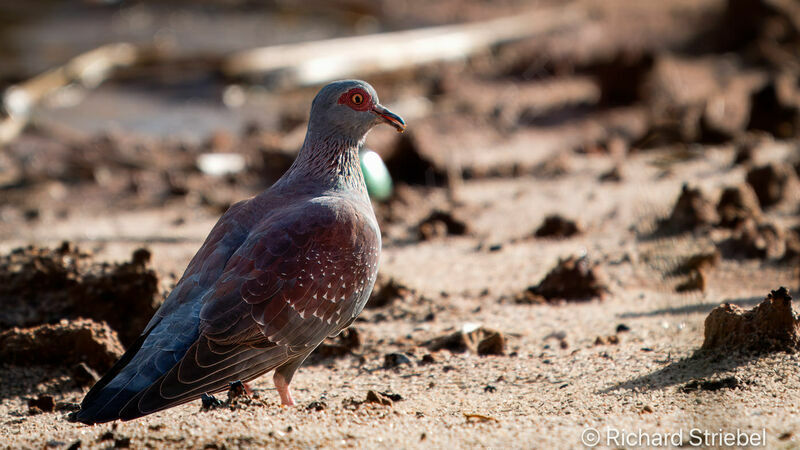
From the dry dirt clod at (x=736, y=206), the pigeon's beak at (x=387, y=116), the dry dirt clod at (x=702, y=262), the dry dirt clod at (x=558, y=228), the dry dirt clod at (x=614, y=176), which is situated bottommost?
the dry dirt clod at (x=702, y=262)

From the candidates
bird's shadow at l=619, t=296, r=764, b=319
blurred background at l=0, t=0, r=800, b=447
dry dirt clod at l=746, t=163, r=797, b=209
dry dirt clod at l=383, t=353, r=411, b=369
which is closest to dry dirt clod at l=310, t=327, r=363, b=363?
blurred background at l=0, t=0, r=800, b=447

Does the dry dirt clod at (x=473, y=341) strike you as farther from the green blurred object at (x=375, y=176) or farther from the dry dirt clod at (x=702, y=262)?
the green blurred object at (x=375, y=176)

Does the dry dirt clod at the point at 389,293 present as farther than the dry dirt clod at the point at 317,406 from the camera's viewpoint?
Yes

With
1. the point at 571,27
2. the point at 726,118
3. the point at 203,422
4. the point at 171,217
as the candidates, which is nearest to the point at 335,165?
the point at 203,422

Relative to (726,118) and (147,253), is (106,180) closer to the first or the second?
(147,253)

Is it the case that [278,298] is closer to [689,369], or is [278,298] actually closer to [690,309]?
[689,369]

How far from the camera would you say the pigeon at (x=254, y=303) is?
12.7 ft

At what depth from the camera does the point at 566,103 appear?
1128 cm

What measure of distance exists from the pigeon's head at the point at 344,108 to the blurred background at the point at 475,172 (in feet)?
4.04

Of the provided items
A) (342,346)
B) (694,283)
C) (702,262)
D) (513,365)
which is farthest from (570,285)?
(342,346)

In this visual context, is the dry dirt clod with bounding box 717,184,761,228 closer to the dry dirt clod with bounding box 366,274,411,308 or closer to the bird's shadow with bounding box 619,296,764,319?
the bird's shadow with bounding box 619,296,764,319

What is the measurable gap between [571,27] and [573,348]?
11.6m

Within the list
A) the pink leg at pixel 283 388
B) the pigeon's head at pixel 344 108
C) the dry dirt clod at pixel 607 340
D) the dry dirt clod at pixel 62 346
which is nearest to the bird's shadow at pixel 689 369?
the dry dirt clod at pixel 607 340

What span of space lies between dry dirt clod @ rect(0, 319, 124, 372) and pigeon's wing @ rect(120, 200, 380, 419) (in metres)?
1.02
